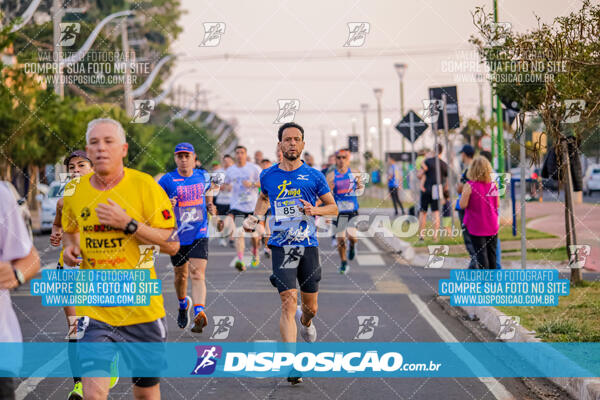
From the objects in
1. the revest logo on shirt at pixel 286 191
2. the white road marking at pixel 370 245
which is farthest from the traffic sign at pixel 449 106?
the revest logo on shirt at pixel 286 191

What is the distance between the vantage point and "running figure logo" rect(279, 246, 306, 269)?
802cm

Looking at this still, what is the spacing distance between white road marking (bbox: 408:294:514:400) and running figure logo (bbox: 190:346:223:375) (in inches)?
90.9

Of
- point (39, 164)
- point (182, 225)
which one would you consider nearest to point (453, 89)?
point (182, 225)

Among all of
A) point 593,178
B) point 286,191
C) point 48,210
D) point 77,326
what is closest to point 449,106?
point 286,191

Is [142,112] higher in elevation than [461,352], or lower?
higher

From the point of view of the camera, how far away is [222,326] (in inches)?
417

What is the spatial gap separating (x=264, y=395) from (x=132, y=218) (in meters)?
2.79

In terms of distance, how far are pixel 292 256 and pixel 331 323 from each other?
293cm

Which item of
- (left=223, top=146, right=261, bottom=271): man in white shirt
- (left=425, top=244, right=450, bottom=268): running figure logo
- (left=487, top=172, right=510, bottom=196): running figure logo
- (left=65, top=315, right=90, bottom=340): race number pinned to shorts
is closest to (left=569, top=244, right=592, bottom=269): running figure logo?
(left=487, top=172, right=510, bottom=196): running figure logo

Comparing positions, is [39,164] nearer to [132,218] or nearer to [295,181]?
[295,181]

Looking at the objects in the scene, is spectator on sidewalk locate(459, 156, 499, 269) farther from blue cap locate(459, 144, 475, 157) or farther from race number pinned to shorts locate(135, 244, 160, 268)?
race number pinned to shorts locate(135, 244, 160, 268)

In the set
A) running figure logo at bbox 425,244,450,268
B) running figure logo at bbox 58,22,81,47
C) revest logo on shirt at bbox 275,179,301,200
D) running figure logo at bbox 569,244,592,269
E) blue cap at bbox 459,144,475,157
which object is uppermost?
running figure logo at bbox 58,22,81,47

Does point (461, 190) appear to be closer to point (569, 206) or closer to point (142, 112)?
point (569, 206)

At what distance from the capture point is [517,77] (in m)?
12.2
